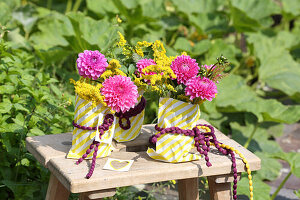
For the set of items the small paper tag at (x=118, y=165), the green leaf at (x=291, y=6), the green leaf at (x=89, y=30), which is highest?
the green leaf at (x=291, y=6)

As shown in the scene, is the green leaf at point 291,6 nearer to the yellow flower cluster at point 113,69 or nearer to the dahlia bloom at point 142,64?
the dahlia bloom at point 142,64

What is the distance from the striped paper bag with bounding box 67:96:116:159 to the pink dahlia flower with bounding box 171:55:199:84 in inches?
11.7

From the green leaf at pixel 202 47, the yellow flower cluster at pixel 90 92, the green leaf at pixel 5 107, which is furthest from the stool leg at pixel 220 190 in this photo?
the green leaf at pixel 202 47

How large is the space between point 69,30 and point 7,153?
1.31 metres

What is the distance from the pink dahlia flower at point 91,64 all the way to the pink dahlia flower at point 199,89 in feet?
1.04

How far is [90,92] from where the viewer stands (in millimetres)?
1777

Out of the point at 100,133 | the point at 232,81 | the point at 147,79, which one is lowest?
the point at 100,133

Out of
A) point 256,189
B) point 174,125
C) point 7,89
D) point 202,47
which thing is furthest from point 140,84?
point 202,47

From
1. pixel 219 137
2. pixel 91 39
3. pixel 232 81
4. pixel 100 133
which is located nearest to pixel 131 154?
pixel 100 133

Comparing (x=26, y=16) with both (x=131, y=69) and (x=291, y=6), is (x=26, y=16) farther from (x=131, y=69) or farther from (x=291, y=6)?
(x=291, y=6)

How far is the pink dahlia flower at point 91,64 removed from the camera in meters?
1.79

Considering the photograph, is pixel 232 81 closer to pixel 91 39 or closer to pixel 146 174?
pixel 91 39

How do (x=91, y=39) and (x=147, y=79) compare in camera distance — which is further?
(x=91, y=39)

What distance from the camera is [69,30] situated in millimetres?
3617
